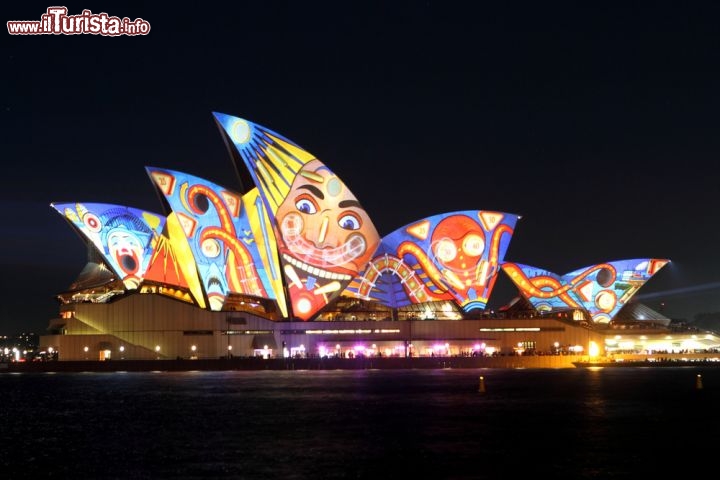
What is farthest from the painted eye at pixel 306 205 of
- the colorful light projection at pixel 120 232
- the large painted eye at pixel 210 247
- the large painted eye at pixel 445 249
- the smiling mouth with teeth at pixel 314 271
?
the large painted eye at pixel 445 249

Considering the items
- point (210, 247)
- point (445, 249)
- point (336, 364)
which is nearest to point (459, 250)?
point (445, 249)

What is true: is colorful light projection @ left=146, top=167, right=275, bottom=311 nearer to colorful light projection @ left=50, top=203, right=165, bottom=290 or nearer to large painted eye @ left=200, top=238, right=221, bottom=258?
large painted eye @ left=200, top=238, right=221, bottom=258

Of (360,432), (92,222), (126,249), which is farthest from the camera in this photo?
(126,249)

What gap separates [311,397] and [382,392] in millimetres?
5697

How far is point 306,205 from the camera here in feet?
303

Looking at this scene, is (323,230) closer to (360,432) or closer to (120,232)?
(120,232)

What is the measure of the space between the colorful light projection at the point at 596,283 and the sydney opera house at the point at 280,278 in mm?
3174

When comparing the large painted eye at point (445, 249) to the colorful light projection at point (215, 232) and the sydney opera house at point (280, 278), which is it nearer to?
the sydney opera house at point (280, 278)

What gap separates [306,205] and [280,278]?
7.44 metres

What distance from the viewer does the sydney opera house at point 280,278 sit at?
89062 millimetres

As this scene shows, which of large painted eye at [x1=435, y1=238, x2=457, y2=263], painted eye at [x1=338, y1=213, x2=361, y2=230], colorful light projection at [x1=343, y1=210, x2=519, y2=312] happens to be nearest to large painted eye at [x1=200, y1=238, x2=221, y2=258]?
painted eye at [x1=338, y1=213, x2=361, y2=230]

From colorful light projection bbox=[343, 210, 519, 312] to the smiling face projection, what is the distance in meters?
2.79

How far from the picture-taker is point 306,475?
91.1 ft

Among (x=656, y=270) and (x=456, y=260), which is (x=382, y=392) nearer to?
(x=456, y=260)
